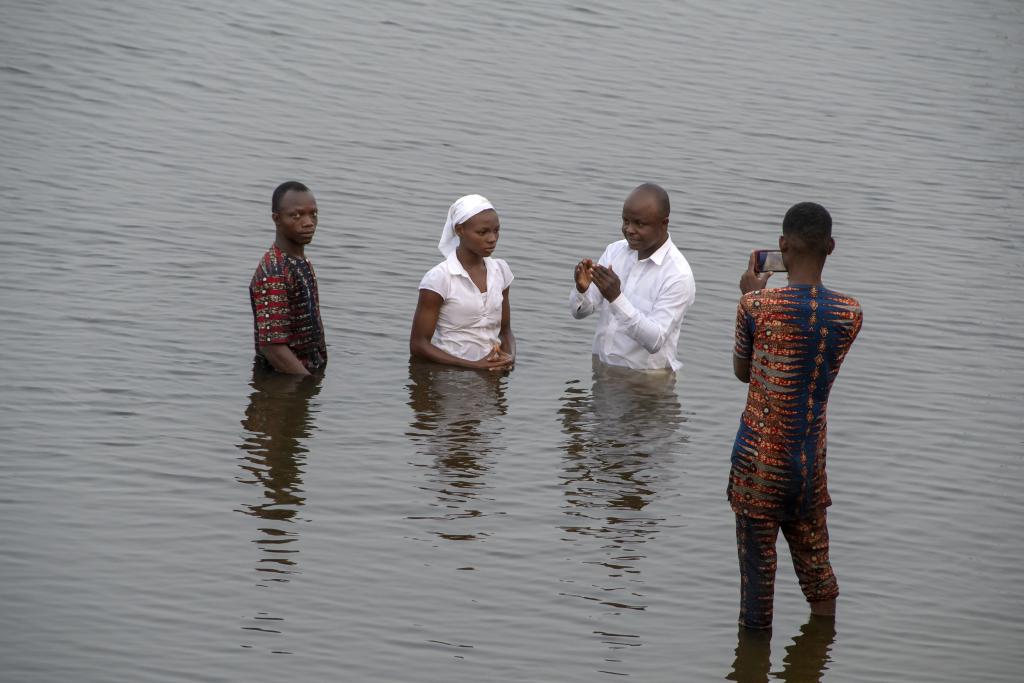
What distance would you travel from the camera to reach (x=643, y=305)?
9.41m

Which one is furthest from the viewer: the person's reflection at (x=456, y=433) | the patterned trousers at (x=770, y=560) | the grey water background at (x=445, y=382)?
the person's reflection at (x=456, y=433)

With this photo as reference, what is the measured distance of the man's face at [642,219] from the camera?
9.08m

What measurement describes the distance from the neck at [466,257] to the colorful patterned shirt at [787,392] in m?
3.76

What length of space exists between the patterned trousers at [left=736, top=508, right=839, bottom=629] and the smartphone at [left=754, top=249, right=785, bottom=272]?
1.02m

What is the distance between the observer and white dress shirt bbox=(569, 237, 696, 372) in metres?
9.26

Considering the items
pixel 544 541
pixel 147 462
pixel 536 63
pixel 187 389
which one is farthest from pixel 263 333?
pixel 536 63

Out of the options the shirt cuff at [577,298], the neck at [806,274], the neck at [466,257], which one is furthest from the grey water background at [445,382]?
the neck at [806,274]

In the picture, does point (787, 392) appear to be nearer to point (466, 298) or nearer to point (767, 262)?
point (767, 262)

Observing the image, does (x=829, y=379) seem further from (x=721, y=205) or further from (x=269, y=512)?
(x=721, y=205)

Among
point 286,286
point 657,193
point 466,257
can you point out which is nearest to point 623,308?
point 657,193

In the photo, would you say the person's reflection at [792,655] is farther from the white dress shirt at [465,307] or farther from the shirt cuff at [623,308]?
the white dress shirt at [465,307]

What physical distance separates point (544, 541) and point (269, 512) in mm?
1387

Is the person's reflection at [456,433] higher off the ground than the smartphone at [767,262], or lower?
lower

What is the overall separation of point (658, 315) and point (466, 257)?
129 centimetres
